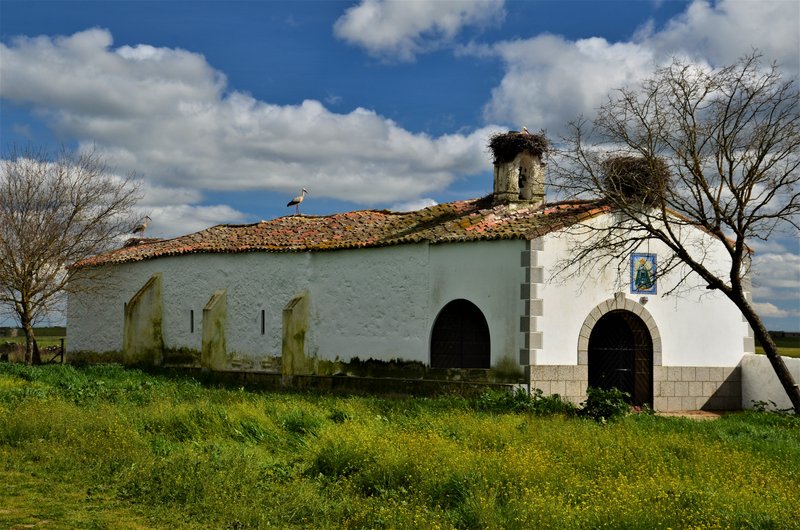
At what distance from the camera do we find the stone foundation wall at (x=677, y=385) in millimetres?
16719

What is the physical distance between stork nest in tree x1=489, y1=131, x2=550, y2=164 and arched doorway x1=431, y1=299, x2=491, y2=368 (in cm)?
451

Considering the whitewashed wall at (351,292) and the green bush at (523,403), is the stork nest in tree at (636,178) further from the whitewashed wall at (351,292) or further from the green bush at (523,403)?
the green bush at (523,403)

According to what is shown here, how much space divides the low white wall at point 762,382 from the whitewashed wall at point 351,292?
6146 millimetres

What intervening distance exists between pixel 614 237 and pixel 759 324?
3361 millimetres

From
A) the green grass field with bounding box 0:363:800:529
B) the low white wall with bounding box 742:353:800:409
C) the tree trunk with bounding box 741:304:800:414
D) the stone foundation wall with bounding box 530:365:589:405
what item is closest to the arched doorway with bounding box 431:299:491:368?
the stone foundation wall with bounding box 530:365:589:405

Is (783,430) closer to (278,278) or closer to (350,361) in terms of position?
(350,361)

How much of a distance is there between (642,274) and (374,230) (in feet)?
23.1

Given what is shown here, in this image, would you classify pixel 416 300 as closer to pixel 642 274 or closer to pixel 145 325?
pixel 642 274

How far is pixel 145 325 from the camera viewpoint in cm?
2523

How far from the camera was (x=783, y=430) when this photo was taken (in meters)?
13.3

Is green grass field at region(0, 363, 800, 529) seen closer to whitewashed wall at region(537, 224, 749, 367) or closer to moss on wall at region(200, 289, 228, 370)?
whitewashed wall at region(537, 224, 749, 367)

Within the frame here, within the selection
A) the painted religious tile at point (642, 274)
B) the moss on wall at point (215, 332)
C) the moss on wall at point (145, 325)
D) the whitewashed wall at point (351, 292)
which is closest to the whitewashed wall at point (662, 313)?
the painted religious tile at point (642, 274)

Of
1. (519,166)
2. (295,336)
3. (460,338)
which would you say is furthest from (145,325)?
(519,166)

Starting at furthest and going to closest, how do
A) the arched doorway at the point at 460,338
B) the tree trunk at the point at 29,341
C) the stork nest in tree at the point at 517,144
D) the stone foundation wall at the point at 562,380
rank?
the tree trunk at the point at 29,341 < the stork nest in tree at the point at 517,144 < the arched doorway at the point at 460,338 < the stone foundation wall at the point at 562,380
